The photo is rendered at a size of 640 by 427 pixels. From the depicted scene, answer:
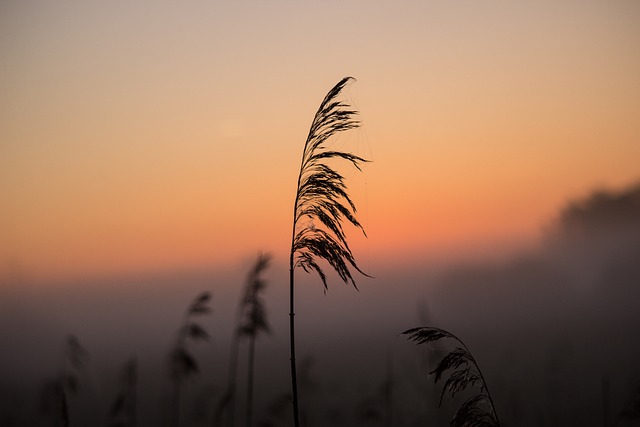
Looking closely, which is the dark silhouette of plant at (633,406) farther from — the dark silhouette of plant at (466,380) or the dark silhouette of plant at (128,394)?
the dark silhouette of plant at (128,394)

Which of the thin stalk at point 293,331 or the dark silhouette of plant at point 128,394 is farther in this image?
the dark silhouette of plant at point 128,394

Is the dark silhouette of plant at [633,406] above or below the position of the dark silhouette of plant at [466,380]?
below

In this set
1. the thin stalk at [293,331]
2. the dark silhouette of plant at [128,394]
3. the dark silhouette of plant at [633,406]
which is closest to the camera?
the thin stalk at [293,331]

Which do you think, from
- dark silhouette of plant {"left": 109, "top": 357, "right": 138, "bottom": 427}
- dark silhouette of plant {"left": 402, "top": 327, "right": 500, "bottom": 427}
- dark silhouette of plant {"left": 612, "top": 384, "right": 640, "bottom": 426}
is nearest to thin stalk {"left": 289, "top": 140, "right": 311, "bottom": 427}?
dark silhouette of plant {"left": 402, "top": 327, "right": 500, "bottom": 427}

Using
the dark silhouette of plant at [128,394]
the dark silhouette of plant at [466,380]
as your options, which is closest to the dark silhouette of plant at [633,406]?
the dark silhouette of plant at [466,380]

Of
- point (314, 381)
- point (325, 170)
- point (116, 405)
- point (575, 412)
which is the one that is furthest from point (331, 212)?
point (575, 412)

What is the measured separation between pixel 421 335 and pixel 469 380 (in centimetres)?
58

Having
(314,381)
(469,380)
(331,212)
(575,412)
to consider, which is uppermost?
(331,212)

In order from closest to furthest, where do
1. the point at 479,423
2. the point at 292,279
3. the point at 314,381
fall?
1. the point at 292,279
2. the point at 479,423
3. the point at 314,381

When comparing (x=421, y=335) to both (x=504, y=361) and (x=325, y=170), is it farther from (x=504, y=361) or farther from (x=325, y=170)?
(x=504, y=361)

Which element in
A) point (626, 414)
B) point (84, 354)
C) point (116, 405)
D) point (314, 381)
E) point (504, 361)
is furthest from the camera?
point (504, 361)

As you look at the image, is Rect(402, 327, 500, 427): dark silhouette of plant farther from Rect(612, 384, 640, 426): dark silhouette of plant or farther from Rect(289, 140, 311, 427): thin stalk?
Rect(612, 384, 640, 426): dark silhouette of plant

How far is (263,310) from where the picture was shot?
12523mm

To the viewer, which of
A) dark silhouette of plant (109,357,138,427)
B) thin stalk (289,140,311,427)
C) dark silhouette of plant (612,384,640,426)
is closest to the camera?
thin stalk (289,140,311,427)
